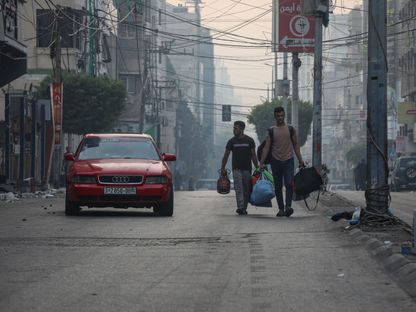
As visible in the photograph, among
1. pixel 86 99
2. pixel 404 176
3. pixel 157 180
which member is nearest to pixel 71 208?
pixel 157 180

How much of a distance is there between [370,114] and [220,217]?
4202mm

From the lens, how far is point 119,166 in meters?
18.5

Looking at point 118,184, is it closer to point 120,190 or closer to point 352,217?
point 120,190

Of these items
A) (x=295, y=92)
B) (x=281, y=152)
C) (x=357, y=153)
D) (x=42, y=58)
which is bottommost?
(x=357, y=153)

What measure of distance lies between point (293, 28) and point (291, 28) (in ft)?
0.37

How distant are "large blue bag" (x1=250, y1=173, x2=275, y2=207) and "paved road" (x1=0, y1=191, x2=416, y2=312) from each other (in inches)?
120

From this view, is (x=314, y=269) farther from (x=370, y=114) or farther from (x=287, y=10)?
(x=287, y=10)

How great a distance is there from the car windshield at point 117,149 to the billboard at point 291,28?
2840 centimetres

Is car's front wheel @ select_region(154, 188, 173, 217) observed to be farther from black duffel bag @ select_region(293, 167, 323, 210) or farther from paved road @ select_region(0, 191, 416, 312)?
paved road @ select_region(0, 191, 416, 312)

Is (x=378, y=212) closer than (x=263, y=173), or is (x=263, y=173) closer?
(x=378, y=212)

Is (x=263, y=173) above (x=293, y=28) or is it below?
below

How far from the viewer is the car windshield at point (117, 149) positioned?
766 inches

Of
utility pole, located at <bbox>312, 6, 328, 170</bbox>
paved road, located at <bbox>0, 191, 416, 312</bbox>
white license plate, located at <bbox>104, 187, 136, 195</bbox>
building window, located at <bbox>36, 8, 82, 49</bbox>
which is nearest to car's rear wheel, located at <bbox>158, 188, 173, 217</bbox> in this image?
white license plate, located at <bbox>104, 187, 136, 195</bbox>

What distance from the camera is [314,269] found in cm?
1003
